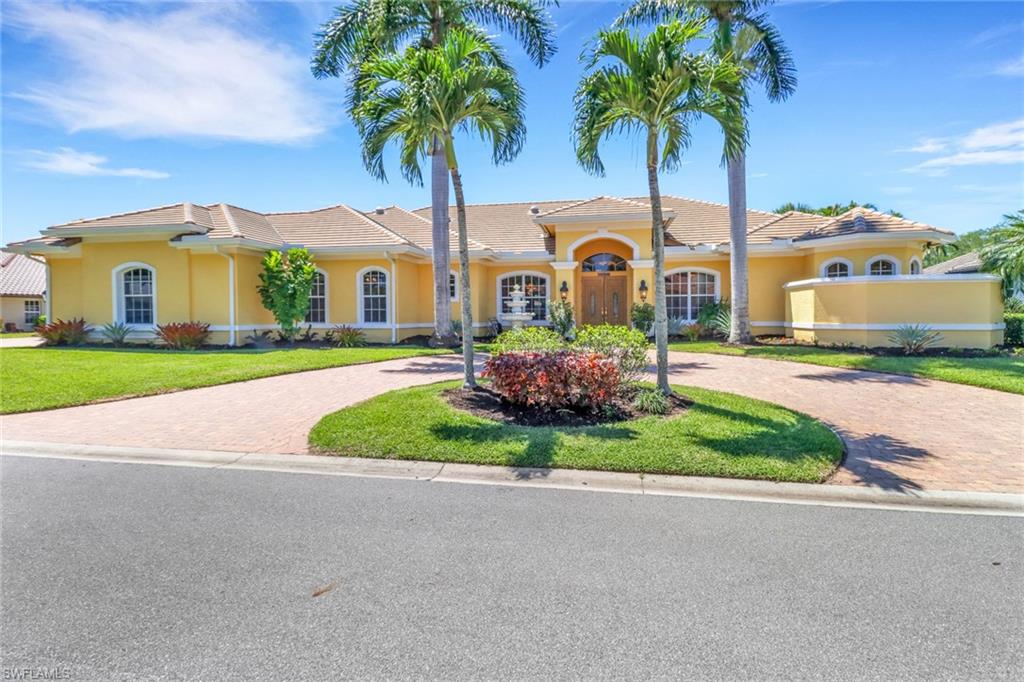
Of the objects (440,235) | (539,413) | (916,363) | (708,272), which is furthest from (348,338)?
(916,363)

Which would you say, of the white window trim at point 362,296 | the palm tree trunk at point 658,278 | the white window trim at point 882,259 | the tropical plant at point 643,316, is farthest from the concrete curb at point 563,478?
the white window trim at point 882,259

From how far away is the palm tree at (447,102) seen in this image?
8852 millimetres

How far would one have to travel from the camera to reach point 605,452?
643 cm

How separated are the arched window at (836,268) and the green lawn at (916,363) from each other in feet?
13.7

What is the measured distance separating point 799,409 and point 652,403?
8.66ft

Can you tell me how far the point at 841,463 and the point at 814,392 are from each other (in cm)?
463

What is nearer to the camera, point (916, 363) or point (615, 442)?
point (615, 442)

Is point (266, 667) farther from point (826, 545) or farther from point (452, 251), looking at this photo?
point (452, 251)

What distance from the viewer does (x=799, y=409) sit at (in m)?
8.96

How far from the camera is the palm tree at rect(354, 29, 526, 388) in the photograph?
8852 millimetres

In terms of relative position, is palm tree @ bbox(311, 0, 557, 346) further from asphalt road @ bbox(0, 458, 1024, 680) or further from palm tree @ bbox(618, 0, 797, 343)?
asphalt road @ bbox(0, 458, 1024, 680)

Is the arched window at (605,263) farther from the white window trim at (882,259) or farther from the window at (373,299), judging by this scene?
the white window trim at (882,259)

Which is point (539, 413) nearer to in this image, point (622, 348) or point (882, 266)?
point (622, 348)

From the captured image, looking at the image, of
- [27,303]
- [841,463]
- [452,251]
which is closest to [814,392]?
[841,463]
